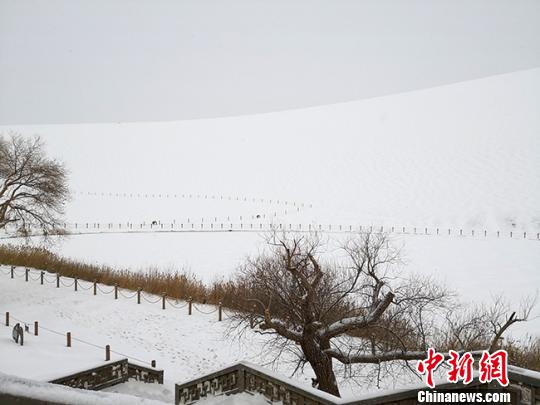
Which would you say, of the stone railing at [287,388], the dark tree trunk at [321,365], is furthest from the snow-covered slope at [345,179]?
the stone railing at [287,388]

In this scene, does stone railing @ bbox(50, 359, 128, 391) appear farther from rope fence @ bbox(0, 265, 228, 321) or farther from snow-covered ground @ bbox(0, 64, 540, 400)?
rope fence @ bbox(0, 265, 228, 321)

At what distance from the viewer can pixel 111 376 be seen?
35.4 feet

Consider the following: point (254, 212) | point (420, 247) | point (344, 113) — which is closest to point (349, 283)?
point (420, 247)

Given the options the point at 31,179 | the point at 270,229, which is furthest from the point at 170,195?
the point at 31,179

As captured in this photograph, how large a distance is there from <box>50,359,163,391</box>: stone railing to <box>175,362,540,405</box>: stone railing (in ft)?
8.62

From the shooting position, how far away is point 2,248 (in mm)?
26016

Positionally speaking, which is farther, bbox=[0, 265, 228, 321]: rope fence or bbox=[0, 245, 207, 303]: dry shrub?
bbox=[0, 245, 207, 303]: dry shrub

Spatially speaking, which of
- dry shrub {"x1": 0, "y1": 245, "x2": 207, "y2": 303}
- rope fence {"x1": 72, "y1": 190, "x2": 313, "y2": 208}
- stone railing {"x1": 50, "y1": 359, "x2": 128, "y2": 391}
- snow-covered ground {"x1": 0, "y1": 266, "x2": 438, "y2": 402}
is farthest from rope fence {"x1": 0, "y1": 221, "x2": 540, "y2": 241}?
stone railing {"x1": 50, "y1": 359, "x2": 128, "y2": 391}

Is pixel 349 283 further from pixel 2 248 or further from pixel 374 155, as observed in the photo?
pixel 374 155

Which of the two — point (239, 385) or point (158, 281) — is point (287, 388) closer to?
point (239, 385)

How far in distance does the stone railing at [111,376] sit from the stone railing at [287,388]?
8.62 ft

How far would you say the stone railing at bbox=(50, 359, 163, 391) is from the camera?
9.85 metres

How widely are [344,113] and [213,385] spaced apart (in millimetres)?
102806

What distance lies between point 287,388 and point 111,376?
5.68 meters
